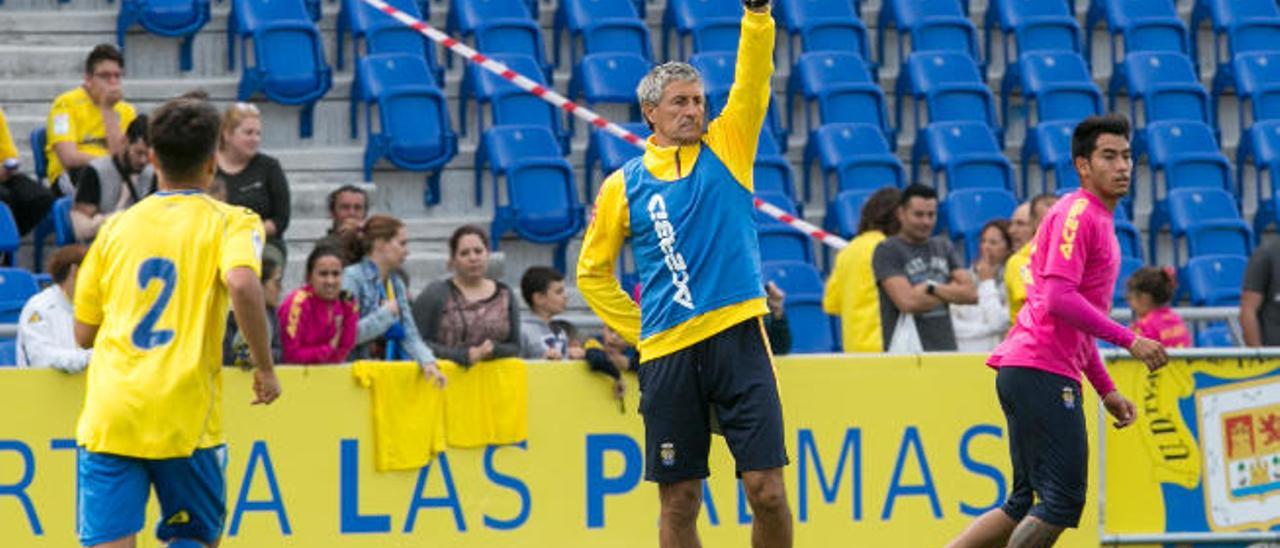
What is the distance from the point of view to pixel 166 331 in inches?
281

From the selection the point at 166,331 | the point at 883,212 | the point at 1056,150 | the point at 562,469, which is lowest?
the point at 562,469

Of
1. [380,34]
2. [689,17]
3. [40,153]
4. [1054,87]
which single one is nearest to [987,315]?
[1054,87]

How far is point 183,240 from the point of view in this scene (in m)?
7.15

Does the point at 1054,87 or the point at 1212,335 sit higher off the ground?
the point at 1054,87

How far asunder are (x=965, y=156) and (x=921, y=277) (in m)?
3.88

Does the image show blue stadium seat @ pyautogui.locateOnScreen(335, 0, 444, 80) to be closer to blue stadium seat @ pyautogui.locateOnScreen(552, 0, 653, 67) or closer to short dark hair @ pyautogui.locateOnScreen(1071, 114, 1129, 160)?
blue stadium seat @ pyautogui.locateOnScreen(552, 0, 653, 67)

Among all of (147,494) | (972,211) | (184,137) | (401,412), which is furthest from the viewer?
(972,211)

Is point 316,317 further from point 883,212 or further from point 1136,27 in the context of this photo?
point 1136,27

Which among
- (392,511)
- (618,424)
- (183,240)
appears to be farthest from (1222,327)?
(183,240)

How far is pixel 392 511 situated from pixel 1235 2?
9547 mm

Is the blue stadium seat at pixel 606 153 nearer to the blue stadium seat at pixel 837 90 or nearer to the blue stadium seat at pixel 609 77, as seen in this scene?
the blue stadium seat at pixel 609 77

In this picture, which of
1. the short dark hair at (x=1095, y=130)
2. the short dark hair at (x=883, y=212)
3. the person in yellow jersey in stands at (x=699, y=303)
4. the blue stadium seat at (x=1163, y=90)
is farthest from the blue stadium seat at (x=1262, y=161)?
the person in yellow jersey in stands at (x=699, y=303)

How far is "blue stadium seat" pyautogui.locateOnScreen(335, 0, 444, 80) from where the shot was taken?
1561cm

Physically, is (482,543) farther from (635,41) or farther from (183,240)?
(635,41)
